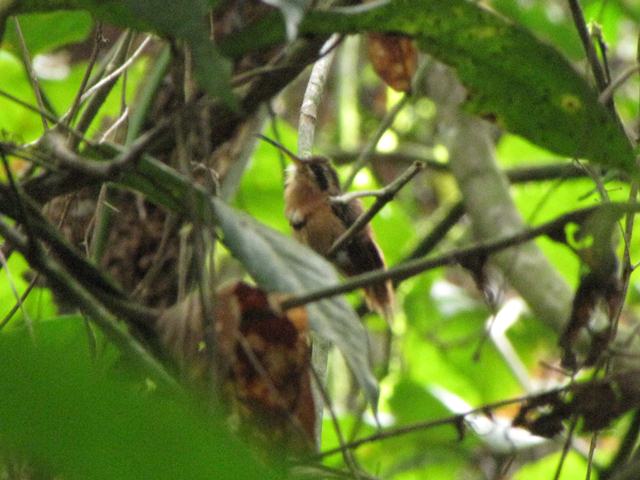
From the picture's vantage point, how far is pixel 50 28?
2.26 metres

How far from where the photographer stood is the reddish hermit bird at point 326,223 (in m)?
2.60

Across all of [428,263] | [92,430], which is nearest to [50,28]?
[428,263]

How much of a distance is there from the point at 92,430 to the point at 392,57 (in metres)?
1.12

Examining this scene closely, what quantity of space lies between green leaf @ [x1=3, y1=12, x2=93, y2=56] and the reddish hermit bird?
2.11 feet

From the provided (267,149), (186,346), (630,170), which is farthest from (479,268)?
(267,149)

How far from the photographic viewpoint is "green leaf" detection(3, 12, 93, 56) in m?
2.20

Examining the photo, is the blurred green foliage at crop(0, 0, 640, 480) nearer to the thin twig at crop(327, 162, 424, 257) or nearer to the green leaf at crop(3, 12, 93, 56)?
the green leaf at crop(3, 12, 93, 56)

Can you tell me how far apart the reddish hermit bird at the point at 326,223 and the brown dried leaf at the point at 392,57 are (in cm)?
105

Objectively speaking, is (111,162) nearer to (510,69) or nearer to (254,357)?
(254,357)

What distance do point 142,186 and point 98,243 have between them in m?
0.76

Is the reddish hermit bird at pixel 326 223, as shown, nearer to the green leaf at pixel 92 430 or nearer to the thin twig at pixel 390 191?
the thin twig at pixel 390 191

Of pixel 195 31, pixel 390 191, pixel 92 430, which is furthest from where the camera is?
pixel 390 191

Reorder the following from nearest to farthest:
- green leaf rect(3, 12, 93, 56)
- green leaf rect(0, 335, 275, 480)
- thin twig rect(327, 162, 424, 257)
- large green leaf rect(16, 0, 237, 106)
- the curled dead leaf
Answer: green leaf rect(0, 335, 275, 480) → large green leaf rect(16, 0, 237, 106) → the curled dead leaf → thin twig rect(327, 162, 424, 257) → green leaf rect(3, 12, 93, 56)

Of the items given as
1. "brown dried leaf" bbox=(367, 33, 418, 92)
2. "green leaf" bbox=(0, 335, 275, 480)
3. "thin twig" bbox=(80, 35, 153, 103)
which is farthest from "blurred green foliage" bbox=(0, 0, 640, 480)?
"brown dried leaf" bbox=(367, 33, 418, 92)
